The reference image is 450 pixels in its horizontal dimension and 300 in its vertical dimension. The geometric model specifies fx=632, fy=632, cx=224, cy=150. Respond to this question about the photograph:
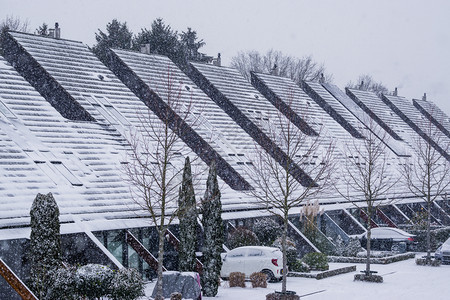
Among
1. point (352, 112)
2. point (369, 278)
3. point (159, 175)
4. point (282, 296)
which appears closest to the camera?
point (282, 296)

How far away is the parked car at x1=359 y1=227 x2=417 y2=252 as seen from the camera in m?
32.4

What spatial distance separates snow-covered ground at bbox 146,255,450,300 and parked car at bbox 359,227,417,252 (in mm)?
5181

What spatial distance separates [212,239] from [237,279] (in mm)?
2432

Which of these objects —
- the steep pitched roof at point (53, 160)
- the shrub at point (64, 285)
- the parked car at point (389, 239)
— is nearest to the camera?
the shrub at point (64, 285)

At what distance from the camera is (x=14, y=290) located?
18359 mm

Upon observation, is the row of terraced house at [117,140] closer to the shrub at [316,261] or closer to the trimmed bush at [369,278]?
the shrub at [316,261]

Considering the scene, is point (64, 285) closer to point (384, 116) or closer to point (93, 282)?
point (93, 282)

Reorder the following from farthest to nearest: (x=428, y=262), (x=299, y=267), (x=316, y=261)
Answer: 1. (x=428, y=262)
2. (x=316, y=261)
3. (x=299, y=267)

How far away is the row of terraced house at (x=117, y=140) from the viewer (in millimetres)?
21062

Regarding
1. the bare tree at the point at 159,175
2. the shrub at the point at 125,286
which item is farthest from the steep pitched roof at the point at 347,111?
the shrub at the point at 125,286

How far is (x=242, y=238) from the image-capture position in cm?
2642

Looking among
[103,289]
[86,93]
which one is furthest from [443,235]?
[103,289]

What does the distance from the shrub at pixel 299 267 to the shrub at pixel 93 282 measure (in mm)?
10591

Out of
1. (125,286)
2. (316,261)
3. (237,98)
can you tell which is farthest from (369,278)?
(237,98)
